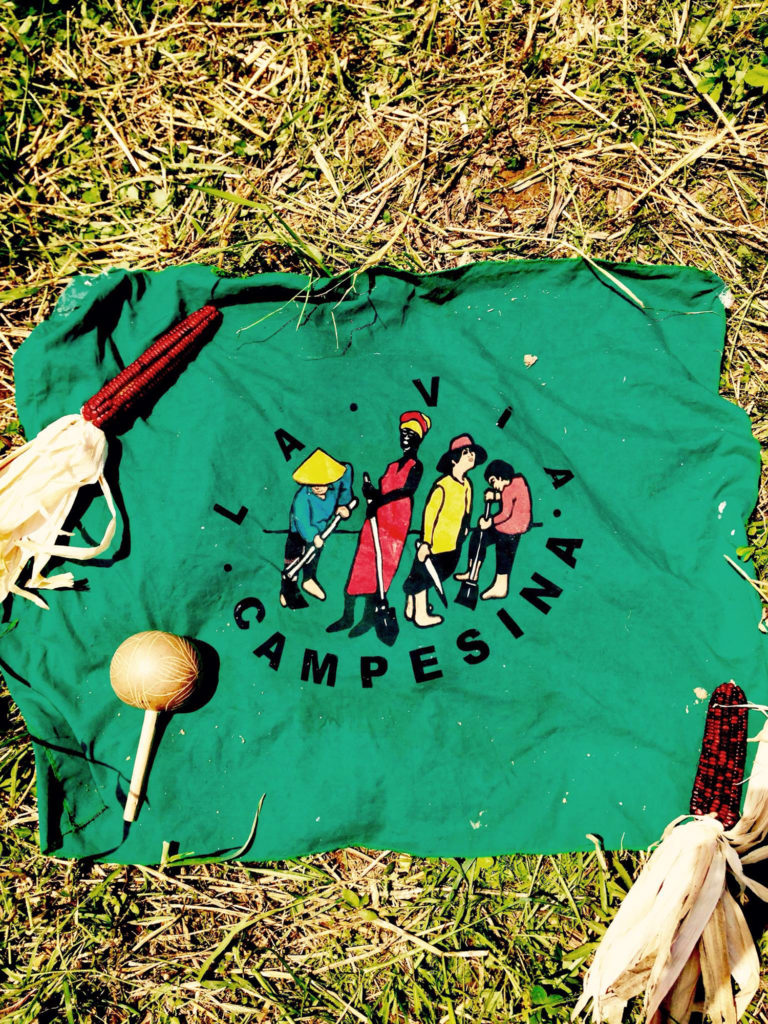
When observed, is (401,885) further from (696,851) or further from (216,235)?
(216,235)

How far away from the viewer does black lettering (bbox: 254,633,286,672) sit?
90.2 inches

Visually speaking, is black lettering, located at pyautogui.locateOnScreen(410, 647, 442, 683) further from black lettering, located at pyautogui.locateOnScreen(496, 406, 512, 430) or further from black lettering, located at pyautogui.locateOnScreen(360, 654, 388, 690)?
black lettering, located at pyautogui.locateOnScreen(496, 406, 512, 430)

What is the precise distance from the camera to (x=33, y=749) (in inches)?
91.0

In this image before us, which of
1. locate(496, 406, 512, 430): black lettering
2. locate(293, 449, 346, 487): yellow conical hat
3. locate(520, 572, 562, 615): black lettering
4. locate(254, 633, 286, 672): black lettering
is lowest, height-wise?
locate(254, 633, 286, 672): black lettering

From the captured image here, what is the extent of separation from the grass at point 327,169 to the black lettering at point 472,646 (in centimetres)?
75

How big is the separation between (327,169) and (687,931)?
2826 millimetres

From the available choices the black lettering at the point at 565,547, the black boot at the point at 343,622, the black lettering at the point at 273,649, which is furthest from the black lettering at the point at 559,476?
the black lettering at the point at 273,649

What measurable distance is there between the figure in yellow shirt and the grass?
0.73 metres

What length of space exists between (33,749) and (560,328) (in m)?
2.29

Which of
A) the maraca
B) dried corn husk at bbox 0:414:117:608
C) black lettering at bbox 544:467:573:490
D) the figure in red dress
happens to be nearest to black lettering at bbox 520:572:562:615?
black lettering at bbox 544:467:573:490

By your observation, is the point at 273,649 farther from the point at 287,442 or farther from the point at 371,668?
the point at 287,442

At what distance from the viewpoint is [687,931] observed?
2.13 m

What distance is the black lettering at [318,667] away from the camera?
2285 millimetres

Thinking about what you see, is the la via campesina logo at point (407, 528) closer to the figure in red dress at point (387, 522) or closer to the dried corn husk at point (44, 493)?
the figure in red dress at point (387, 522)
